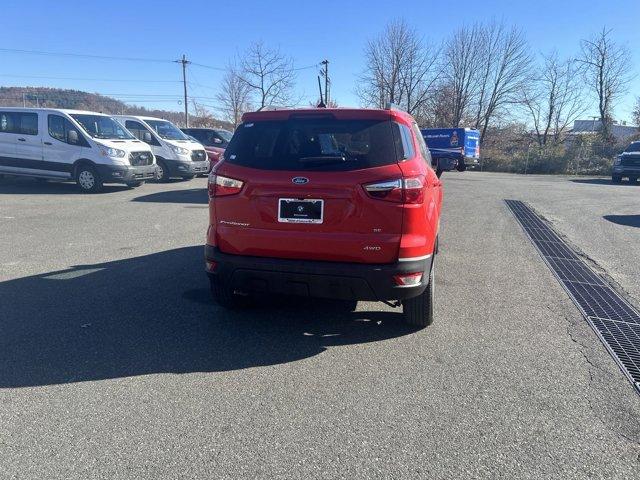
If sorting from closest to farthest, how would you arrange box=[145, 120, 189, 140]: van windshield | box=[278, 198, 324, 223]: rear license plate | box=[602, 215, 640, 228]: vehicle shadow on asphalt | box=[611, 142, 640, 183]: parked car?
box=[278, 198, 324, 223]: rear license plate < box=[602, 215, 640, 228]: vehicle shadow on asphalt < box=[145, 120, 189, 140]: van windshield < box=[611, 142, 640, 183]: parked car

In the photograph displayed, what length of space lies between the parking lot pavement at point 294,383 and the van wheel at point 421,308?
0.14m

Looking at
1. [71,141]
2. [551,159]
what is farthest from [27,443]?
[551,159]

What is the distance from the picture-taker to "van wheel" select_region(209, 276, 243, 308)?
4.11m

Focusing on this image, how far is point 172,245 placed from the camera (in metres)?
6.92

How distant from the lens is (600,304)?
496 cm

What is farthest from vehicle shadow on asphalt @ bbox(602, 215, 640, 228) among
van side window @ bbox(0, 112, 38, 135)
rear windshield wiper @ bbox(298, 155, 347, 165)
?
van side window @ bbox(0, 112, 38, 135)

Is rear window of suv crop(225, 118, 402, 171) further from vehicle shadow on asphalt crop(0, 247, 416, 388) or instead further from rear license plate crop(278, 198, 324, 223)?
vehicle shadow on asphalt crop(0, 247, 416, 388)

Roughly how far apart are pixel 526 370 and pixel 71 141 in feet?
40.4

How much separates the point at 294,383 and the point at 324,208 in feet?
4.19

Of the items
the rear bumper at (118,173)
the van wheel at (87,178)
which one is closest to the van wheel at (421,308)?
Answer: the rear bumper at (118,173)

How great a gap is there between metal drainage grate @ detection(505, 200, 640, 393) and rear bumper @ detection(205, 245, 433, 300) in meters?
1.80

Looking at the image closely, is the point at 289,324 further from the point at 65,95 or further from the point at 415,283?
the point at 65,95

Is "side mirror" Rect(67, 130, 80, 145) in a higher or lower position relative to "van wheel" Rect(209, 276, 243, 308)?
higher

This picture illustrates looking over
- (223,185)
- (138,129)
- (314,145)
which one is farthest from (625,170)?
(223,185)
